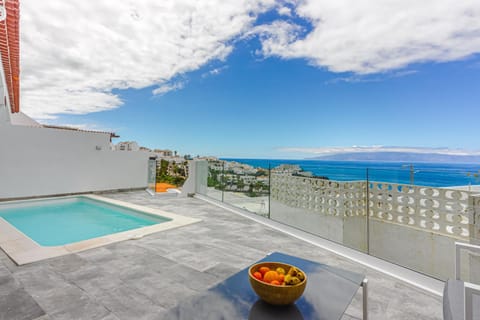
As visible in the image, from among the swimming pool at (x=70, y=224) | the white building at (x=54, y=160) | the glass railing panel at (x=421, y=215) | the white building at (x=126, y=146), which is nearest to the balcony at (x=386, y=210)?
the glass railing panel at (x=421, y=215)

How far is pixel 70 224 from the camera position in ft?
18.5

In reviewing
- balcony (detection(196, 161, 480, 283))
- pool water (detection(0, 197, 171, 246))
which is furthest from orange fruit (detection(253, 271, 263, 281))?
pool water (detection(0, 197, 171, 246))

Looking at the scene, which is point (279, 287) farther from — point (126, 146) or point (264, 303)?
point (126, 146)

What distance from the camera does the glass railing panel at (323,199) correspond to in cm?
390

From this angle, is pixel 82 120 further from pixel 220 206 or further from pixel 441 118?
pixel 441 118

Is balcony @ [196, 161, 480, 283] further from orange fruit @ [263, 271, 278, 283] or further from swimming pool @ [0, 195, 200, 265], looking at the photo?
orange fruit @ [263, 271, 278, 283]

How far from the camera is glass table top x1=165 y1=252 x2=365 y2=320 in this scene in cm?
125

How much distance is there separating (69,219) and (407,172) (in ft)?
23.8

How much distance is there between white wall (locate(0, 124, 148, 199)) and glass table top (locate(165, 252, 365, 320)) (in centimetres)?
835

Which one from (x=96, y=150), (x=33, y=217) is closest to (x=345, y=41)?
(x=96, y=150)

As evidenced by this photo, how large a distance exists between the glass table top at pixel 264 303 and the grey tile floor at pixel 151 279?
2.02ft

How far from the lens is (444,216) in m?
3.89

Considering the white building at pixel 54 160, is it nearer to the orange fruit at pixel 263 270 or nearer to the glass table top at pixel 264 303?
the glass table top at pixel 264 303

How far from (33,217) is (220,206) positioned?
4605 mm
